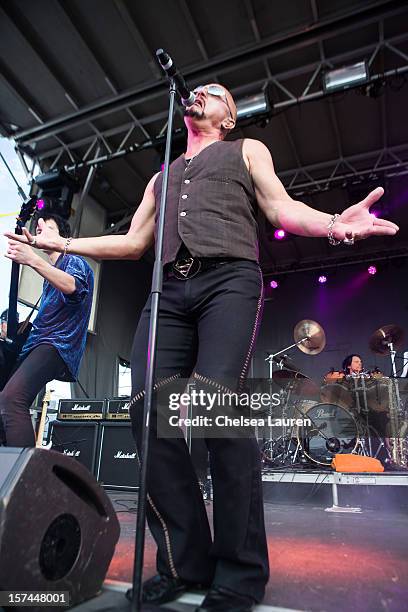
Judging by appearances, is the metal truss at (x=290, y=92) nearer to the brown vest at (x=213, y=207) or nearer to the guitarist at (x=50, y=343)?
the guitarist at (x=50, y=343)

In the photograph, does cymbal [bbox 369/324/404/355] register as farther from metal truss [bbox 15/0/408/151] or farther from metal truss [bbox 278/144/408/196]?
metal truss [bbox 15/0/408/151]

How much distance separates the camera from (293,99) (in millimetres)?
5730

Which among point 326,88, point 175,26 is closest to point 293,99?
point 326,88

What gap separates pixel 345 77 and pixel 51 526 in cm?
586

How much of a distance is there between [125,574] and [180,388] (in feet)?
2.18

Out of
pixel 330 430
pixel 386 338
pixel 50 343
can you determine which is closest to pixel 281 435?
pixel 330 430

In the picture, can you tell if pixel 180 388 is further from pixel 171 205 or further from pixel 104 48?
pixel 104 48

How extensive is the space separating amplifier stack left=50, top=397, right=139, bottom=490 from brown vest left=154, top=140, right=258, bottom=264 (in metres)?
3.59

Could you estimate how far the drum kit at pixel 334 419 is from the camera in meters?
5.40

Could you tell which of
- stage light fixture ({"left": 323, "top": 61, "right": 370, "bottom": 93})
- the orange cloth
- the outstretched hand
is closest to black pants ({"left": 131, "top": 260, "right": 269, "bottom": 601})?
the outstretched hand

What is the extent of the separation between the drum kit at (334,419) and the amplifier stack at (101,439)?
1917 millimetres

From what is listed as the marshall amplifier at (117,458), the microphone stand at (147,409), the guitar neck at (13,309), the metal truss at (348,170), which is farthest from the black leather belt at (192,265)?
the metal truss at (348,170)

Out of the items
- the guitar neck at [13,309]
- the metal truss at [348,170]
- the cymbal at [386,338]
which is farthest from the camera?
the metal truss at [348,170]

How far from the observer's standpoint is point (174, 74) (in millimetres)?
1445
